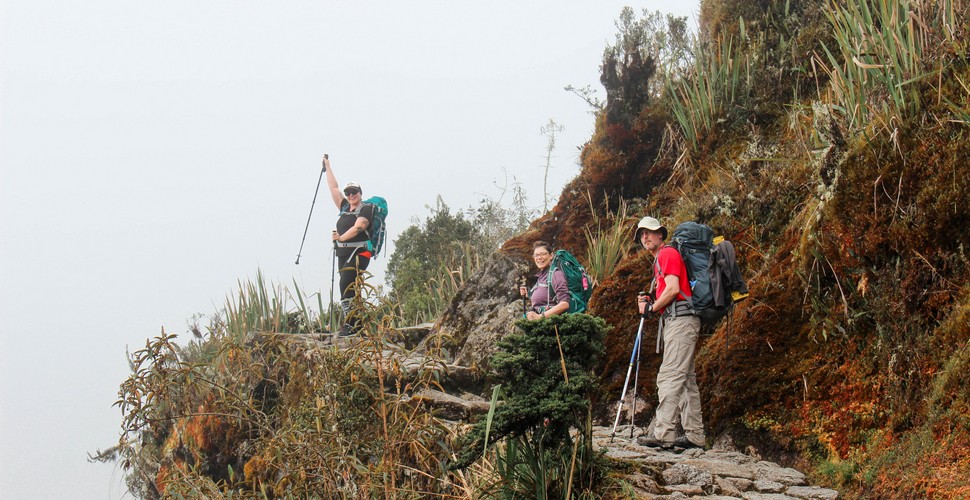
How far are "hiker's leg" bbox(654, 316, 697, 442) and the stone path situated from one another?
0.66 ft

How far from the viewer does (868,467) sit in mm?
5547

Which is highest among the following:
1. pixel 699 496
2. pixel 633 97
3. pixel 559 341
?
pixel 633 97

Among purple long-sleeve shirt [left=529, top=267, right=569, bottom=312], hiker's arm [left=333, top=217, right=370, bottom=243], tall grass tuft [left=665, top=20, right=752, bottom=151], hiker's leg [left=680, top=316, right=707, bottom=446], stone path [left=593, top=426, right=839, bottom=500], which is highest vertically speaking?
tall grass tuft [left=665, top=20, right=752, bottom=151]

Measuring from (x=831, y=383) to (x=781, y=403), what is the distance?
18.3 inches

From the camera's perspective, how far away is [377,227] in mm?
11227

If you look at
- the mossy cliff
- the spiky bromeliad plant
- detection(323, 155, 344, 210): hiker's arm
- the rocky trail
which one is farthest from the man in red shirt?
detection(323, 155, 344, 210): hiker's arm

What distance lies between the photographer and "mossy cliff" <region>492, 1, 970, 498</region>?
5566 mm

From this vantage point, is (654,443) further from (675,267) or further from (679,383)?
(675,267)

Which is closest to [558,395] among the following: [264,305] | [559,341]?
[559,341]

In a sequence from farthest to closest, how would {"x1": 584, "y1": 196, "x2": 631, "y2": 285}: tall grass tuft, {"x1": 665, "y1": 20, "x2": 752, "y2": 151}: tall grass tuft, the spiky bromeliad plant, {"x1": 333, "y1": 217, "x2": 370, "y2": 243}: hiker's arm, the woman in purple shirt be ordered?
1. {"x1": 333, "y1": 217, "x2": 370, "y2": 243}: hiker's arm
2. {"x1": 665, "y1": 20, "x2": 752, "y2": 151}: tall grass tuft
3. {"x1": 584, "y1": 196, "x2": 631, "y2": 285}: tall grass tuft
4. the woman in purple shirt
5. the spiky bromeliad plant

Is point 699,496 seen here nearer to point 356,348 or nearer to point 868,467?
point 868,467

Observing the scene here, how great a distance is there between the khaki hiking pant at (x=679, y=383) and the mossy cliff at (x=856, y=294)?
0.47 m

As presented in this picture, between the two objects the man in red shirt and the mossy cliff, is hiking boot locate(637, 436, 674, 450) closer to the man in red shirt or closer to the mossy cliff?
the man in red shirt

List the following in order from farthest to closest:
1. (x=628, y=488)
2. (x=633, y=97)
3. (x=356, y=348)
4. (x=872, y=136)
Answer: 1. (x=633, y=97)
2. (x=872, y=136)
3. (x=356, y=348)
4. (x=628, y=488)
